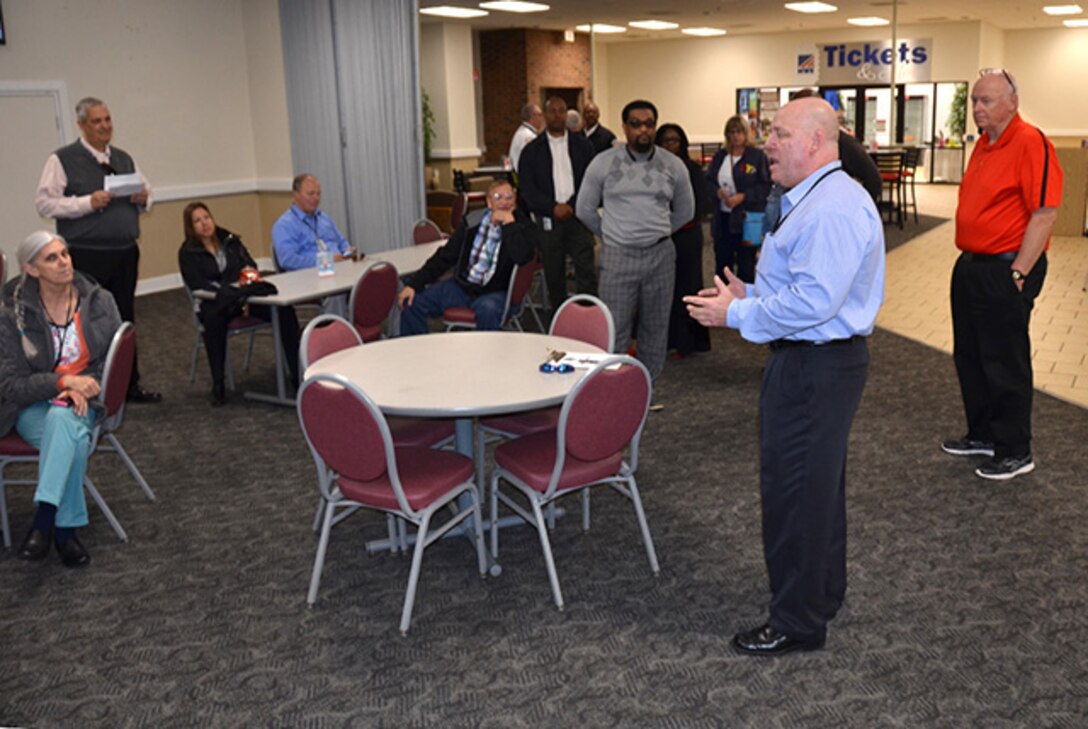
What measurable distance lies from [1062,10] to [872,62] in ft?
10.8

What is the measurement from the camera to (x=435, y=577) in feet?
12.7

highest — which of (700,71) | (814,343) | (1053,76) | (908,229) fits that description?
(700,71)

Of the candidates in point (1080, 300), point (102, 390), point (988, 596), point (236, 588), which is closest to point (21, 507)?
point (102, 390)

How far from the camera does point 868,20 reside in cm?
1853

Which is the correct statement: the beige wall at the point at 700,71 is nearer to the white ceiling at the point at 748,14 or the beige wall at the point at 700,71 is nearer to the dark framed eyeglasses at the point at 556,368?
the white ceiling at the point at 748,14

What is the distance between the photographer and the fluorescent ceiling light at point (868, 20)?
59.2 feet

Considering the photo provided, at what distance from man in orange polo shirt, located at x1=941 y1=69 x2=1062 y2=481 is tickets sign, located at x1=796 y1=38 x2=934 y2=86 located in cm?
1562

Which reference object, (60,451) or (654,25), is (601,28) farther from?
(60,451)

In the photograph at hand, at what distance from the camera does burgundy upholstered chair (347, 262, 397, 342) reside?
5793 mm

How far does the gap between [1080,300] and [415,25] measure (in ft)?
20.7

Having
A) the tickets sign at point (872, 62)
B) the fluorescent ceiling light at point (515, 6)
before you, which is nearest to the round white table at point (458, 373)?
the fluorescent ceiling light at point (515, 6)

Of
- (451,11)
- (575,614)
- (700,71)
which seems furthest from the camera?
(700,71)

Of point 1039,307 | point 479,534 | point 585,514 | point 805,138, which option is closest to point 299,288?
point 585,514

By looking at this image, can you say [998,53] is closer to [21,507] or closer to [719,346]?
[719,346]
